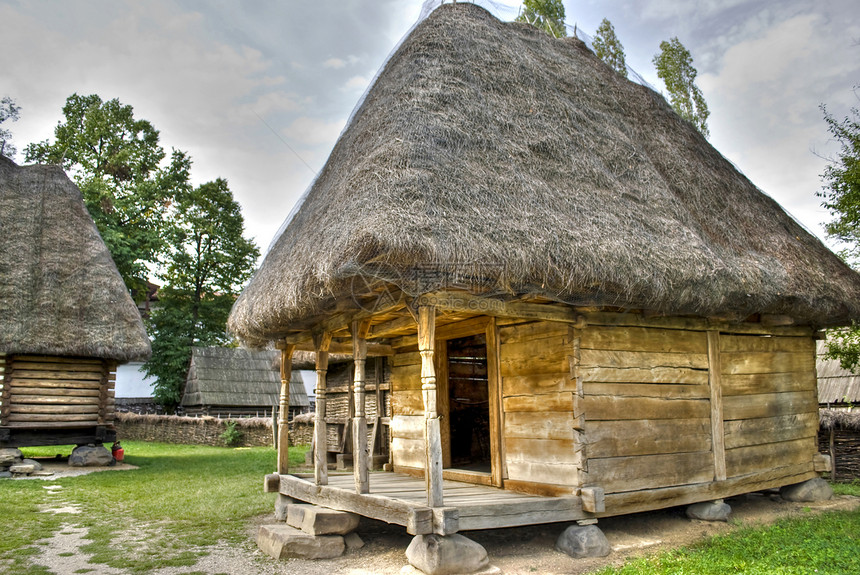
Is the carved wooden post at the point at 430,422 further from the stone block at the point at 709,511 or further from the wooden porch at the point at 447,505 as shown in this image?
the stone block at the point at 709,511

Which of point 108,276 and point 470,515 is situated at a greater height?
point 108,276

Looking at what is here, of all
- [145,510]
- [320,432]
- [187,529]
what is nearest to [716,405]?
[320,432]

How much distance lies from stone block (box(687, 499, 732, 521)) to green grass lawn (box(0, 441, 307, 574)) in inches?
204

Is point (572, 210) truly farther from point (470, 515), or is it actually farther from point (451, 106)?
point (470, 515)

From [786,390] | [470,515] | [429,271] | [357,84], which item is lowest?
[470,515]

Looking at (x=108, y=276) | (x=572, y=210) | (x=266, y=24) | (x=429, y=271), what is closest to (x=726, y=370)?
(x=572, y=210)

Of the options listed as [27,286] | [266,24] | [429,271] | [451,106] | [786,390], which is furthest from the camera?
[27,286]

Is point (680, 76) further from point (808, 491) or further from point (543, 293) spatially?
point (543, 293)

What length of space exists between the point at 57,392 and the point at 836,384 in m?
17.2

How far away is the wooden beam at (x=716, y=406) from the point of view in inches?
312

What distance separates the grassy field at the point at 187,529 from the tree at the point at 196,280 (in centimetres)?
1478

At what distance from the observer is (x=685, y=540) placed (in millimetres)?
6945

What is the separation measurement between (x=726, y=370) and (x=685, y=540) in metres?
2.37

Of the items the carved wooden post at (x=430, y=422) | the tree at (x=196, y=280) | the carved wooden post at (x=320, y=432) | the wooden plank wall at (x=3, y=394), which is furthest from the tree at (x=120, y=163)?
the carved wooden post at (x=430, y=422)
